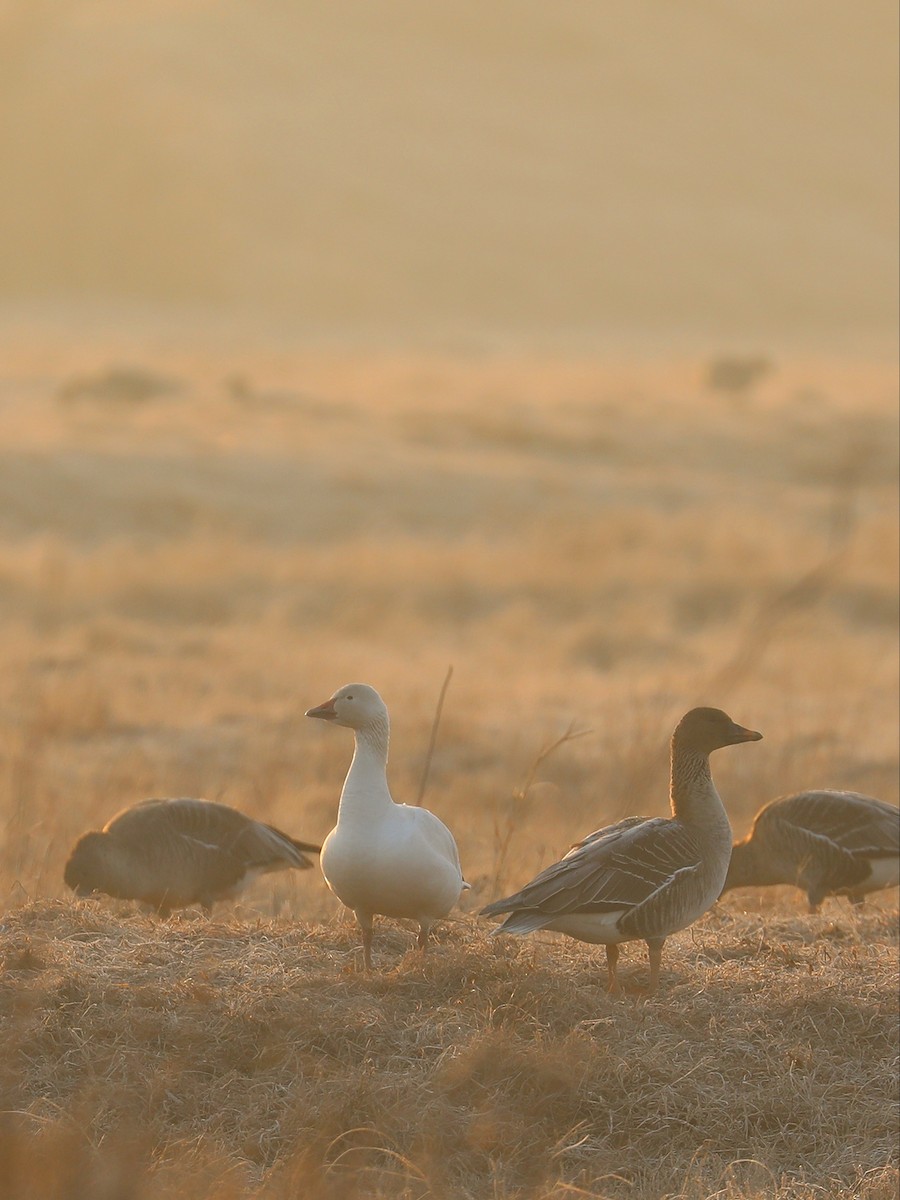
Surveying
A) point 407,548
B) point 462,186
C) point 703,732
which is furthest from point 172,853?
point 462,186

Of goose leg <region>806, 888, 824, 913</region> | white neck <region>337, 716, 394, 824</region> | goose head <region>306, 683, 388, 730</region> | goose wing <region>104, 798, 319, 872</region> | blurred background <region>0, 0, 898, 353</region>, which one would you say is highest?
blurred background <region>0, 0, 898, 353</region>

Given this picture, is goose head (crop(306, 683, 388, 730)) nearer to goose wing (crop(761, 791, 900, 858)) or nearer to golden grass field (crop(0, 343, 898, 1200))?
golden grass field (crop(0, 343, 898, 1200))

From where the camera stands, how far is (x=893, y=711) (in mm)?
17062

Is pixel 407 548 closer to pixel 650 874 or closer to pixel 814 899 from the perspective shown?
pixel 814 899

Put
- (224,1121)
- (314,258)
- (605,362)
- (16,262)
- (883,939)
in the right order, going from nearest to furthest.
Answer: (224,1121) → (883,939) → (605,362) → (16,262) → (314,258)

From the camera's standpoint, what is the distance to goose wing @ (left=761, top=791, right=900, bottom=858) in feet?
27.7

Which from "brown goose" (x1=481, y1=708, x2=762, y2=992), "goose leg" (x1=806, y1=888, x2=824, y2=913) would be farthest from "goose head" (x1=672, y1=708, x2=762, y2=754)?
"goose leg" (x1=806, y1=888, x2=824, y2=913)

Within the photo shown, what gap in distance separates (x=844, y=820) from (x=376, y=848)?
316cm

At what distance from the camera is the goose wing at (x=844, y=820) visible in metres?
8.45

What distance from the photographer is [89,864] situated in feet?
26.5

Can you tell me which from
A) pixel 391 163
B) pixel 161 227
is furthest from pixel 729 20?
pixel 161 227

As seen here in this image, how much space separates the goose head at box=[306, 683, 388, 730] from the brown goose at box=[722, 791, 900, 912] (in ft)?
9.04

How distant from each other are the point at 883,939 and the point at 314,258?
154527 mm

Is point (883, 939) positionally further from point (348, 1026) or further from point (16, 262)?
point (16, 262)
